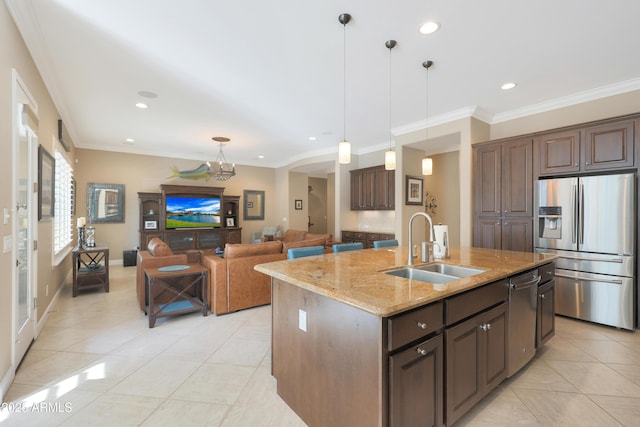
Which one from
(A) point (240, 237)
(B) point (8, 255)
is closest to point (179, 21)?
(B) point (8, 255)

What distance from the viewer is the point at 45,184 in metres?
3.28

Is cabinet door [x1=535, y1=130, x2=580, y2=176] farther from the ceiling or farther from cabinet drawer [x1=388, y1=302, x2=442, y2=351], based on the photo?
cabinet drawer [x1=388, y1=302, x2=442, y2=351]

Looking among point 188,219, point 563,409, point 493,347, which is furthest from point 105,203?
point 563,409

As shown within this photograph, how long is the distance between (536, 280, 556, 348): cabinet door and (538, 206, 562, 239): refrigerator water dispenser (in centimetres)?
125

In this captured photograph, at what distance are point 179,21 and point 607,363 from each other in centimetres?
469

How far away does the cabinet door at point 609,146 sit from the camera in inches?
124

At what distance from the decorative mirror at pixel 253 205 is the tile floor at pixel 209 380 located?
18.6 feet

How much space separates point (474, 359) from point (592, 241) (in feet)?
9.03

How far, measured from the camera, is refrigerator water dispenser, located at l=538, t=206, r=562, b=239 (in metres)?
3.59

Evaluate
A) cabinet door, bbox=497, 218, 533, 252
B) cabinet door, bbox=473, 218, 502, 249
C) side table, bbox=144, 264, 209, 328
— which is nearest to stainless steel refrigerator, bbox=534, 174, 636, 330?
cabinet door, bbox=497, 218, 533, 252

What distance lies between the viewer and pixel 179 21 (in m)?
2.40

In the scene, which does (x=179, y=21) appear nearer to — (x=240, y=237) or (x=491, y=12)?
(x=491, y=12)

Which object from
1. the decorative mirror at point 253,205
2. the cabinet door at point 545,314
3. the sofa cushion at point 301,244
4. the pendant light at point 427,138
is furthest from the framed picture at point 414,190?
the decorative mirror at point 253,205

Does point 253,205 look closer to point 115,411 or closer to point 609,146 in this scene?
point 115,411
